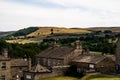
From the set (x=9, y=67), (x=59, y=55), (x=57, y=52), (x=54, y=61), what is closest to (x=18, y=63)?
(x=54, y=61)

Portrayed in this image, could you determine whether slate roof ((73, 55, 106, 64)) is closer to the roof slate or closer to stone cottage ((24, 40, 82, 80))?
stone cottage ((24, 40, 82, 80))

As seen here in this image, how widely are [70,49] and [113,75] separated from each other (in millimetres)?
17513

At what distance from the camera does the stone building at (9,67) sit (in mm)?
62875

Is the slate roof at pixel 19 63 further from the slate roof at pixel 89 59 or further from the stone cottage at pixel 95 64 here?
the stone cottage at pixel 95 64

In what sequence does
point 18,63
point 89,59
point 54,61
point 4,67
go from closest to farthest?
point 4,67, point 89,59, point 54,61, point 18,63

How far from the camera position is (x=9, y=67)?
209ft

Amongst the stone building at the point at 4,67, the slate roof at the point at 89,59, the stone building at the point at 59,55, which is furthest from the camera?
the stone building at the point at 59,55

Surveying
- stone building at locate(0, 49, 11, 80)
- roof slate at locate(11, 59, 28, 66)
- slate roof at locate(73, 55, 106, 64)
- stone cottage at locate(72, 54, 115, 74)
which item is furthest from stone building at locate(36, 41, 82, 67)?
stone building at locate(0, 49, 11, 80)

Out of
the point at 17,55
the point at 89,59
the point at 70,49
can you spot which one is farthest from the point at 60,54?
the point at 17,55

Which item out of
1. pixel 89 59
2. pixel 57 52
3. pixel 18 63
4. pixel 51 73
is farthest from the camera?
pixel 57 52

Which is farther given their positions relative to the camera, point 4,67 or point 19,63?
point 19,63

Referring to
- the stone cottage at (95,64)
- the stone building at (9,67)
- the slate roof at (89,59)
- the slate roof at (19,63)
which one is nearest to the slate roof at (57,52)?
the slate roof at (89,59)

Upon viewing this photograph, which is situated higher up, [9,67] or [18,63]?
[9,67]

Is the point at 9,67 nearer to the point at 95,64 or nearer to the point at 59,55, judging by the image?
the point at 59,55
